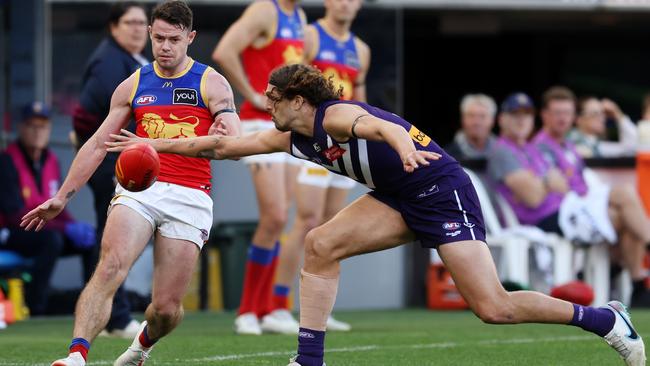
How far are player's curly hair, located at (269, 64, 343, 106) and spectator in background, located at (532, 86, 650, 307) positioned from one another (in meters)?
7.00

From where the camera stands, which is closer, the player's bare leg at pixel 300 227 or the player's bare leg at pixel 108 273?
the player's bare leg at pixel 108 273

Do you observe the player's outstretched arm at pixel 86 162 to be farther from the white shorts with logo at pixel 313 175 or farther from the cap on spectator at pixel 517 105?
the cap on spectator at pixel 517 105

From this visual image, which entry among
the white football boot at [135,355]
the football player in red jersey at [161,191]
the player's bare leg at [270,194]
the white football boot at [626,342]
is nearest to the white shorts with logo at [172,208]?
the football player in red jersey at [161,191]

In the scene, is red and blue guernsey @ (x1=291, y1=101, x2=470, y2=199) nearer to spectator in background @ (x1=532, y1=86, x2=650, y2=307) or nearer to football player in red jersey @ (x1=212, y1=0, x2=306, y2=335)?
football player in red jersey @ (x1=212, y1=0, x2=306, y2=335)

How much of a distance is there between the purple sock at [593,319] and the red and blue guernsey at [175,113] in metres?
2.09

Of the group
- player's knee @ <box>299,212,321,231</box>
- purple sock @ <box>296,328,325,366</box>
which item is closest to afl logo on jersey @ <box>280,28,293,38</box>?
player's knee @ <box>299,212,321,231</box>

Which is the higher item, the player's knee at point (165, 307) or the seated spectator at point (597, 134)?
the seated spectator at point (597, 134)

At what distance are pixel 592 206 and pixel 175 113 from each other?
694 cm

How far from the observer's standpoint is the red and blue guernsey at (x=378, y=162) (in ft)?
23.2

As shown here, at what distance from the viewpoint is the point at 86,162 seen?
7387 mm

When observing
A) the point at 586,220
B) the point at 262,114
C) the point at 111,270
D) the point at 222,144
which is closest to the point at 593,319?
the point at 222,144

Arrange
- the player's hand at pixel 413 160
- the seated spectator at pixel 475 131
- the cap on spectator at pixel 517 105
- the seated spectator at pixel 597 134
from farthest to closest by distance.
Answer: the seated spectator at pixel 597 134 < the seated spectator at pixel 475 131 < the cap on spectator at pixel 517 105 < the player's hand at pixel 413 160

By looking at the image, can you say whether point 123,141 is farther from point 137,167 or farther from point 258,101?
point 258,101

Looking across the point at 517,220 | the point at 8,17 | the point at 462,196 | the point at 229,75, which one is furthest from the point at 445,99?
the point at 462,196
